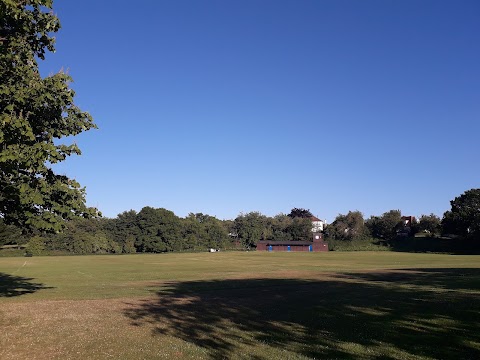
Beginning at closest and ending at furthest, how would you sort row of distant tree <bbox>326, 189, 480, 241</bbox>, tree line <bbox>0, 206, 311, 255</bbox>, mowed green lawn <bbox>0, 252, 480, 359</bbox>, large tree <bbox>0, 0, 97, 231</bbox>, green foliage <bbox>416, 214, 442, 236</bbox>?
mowed green lawn <bbox>0, 252, 480, 359</bbox>
large tree <bbox>0, 0, 97, 231</bbox>
row of distant tree <bbox>326, 189, 480, 241</bbox>
tree line <bbox>0, 206, 311, 255</bbox>
green foliage <bbox>416, 214, 442, 236</bbox>

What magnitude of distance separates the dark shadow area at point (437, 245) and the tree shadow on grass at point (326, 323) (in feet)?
341

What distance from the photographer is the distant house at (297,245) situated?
154125 mm

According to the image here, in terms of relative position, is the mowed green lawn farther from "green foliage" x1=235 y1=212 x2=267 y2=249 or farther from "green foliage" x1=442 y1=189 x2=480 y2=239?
"green foliage" x1=235 y1=212 x2=267 y2=249

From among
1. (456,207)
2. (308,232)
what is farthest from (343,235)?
(456,207)

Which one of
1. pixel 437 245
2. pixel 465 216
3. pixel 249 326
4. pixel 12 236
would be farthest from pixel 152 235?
pixel 249 326

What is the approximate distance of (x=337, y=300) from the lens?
78.1ft

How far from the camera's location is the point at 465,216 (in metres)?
120

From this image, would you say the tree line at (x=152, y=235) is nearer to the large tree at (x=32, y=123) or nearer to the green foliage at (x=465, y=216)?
the green foliage at (x=465, y=216)

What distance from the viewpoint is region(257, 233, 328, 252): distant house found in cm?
15412

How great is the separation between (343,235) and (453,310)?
147118mm

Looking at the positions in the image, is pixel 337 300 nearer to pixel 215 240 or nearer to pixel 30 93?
pixel 30 93

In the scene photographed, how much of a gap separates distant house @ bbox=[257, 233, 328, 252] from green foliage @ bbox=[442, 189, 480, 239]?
4344 cm

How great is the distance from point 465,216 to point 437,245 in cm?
1283

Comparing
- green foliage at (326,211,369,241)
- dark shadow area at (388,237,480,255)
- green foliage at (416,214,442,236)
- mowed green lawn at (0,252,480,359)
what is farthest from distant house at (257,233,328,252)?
mowed green lawn at (0,252,480,359)
